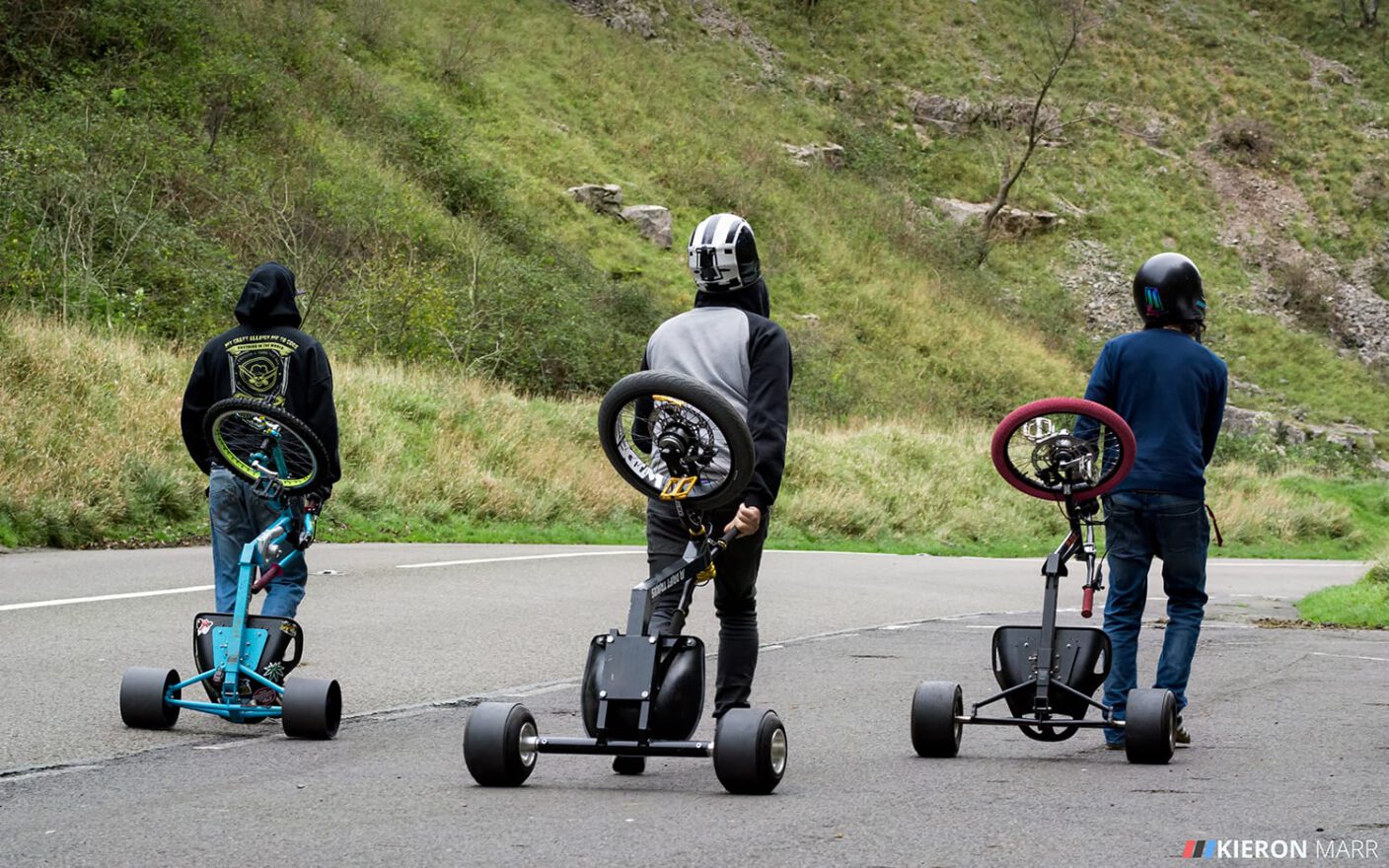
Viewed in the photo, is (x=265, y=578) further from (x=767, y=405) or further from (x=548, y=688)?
(x=767, y=405)

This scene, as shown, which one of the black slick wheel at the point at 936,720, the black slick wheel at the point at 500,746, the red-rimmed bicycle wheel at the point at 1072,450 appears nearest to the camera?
the black slick wheel at the point at 500,746

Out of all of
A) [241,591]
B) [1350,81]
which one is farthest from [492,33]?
[241,591]

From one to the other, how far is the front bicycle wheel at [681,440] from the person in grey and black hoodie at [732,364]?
192mm

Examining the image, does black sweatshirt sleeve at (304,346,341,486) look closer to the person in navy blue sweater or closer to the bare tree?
the person in navy blue sweater

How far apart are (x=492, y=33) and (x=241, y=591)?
168ft

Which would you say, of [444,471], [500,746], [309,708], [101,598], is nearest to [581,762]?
[500,746]

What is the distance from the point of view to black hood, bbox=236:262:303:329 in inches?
305

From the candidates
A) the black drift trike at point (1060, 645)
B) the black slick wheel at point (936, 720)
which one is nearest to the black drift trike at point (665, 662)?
the black slick wheel at point (936, 720)

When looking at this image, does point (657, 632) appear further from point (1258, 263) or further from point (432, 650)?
point (1258, 263)

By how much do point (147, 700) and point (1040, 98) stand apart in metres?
62.1

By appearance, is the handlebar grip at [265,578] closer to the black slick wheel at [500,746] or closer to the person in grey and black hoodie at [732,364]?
the black slick wheel at [500,746]

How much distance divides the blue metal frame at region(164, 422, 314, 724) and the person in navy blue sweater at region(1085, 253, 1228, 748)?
3725 mm

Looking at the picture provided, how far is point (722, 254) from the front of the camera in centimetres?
624

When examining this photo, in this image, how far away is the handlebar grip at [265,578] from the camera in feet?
24.1
